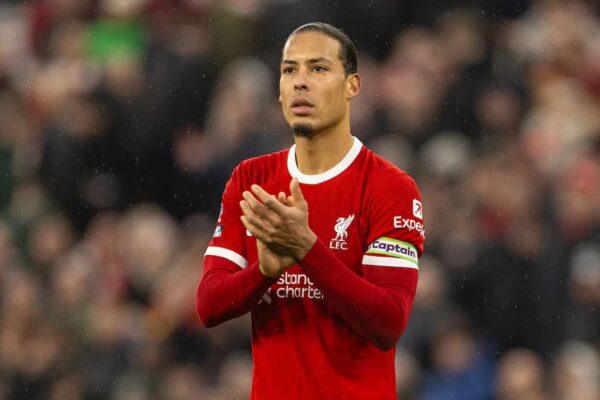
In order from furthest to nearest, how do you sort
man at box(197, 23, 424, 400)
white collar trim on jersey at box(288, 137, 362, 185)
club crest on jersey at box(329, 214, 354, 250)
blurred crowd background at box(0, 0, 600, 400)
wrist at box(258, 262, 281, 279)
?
blurred crowd background at box(0, 0, 600, 400)
white collar trim on jersey at box(288, 137, 362, 185)
club crest on jersey at box(329, 214, 354, 250)
man at box(197, 23, 424, 400)
wrist at box(258, 262, 281, 279)


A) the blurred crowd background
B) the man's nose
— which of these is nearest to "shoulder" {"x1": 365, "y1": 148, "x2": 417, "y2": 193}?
the man's nose

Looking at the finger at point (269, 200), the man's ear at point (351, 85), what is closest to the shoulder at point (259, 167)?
the man's ear at point (351, 85)

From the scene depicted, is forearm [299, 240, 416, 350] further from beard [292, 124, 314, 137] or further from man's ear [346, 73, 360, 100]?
man's ear [346, 73, 360, 100]

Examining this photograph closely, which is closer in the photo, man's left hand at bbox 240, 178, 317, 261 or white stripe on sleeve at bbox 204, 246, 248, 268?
man's left hand at bbox 240, 178, 317, 261

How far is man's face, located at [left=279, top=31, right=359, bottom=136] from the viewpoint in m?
3.64

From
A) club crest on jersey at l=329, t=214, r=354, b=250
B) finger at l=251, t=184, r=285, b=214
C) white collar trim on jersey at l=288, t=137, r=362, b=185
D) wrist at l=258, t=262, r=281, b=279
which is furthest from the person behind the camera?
white collar trim on jersey at l=288, t=137, r=362, b=185

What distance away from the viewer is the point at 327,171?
373 cm

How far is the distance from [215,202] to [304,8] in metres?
1.60

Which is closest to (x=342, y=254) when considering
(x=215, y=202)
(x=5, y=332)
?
(x=215, y=202)

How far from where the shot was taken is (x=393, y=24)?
27.8ft

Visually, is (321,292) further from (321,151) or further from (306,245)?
(321,151)

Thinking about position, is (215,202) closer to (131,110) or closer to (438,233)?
(131,110)

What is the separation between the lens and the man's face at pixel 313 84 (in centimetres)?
364

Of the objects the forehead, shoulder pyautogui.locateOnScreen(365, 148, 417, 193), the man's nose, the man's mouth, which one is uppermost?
the forehead
